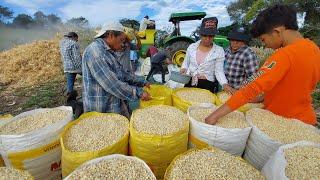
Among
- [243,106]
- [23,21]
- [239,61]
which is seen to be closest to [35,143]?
[243,106]

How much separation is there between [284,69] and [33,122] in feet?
6.18

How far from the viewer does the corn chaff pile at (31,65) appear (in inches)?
397

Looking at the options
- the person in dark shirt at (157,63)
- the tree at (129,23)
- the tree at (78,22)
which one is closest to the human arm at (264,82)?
the person in dark shirt at (157,63)

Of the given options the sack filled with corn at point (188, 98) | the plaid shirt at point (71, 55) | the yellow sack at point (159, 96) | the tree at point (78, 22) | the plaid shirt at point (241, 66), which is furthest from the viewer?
the tree at point (78, 22)

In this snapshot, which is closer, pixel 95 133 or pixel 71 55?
pixel 95 133

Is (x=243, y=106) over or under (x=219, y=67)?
under

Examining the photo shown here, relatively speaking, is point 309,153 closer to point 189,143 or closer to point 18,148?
point 189,143

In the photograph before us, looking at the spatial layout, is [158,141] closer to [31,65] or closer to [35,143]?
[35,143]

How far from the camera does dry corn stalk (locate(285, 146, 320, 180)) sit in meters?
1.61

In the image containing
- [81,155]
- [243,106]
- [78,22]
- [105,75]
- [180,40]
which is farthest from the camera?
[78,22]

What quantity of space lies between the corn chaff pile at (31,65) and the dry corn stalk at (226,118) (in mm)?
8437

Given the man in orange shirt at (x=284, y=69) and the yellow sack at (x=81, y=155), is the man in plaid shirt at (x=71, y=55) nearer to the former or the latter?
the yellow sack at (x=81, y=155)

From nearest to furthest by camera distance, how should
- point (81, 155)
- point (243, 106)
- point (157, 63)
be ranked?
point (81, 155)
point (243, 106)
point (157, 63)

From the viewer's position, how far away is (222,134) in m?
2.04
